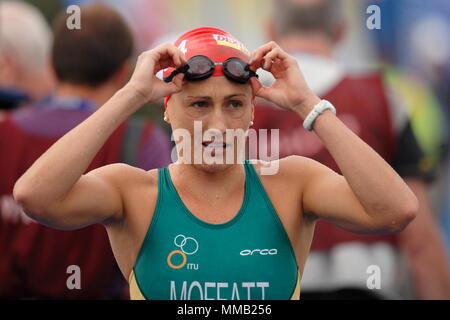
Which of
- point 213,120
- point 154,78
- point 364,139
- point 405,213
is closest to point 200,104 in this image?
point 213,120

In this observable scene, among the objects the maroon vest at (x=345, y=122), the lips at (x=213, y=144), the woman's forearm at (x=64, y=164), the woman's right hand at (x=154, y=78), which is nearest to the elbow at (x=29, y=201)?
the woman's forearm at (x=64, y=164)

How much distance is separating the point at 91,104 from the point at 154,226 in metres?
1.49

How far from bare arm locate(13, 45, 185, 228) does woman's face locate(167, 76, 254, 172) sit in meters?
0.10

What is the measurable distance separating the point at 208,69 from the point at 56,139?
4.89 ft

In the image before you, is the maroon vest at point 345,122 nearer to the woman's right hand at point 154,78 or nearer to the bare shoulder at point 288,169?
the bare shoulder at point 288,169

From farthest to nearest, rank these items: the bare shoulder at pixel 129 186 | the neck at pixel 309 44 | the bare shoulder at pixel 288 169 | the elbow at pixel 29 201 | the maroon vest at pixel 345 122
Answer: the neck at pixel 309 44, the maroon vest at pixel 345 122, the bare shoulder at pixel 288 169, the bare shoulder at pixel 129 186, the elbow at pixel 29 201

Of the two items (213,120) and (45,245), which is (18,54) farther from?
(213,120)

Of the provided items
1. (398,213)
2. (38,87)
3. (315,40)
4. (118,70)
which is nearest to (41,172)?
(398,213)

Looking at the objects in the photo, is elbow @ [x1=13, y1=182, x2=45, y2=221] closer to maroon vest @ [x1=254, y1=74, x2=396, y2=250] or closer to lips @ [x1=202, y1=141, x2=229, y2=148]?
lips @ [x1=202, y1=141, x2=229, y2=148]

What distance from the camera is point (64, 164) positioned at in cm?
319

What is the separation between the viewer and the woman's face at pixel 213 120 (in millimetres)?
3324

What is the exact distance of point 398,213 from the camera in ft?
10.7

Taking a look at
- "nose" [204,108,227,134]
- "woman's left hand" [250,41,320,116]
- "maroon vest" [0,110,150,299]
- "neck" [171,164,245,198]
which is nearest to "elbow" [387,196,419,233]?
"woman's left hand" [250,41,320,116]
